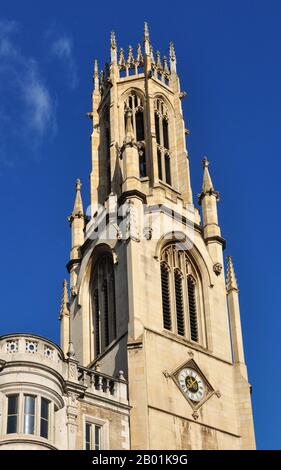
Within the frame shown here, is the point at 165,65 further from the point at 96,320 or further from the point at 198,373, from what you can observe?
the point at 198,373

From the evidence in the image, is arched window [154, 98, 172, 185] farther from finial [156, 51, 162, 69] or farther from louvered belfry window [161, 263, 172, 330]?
louvered belfry window [161, 263, 172, 330]

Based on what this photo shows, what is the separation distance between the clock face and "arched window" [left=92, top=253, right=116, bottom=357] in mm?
4849

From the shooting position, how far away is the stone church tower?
147 ft

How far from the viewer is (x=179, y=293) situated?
58.1 meters

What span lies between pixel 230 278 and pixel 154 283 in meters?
6.66

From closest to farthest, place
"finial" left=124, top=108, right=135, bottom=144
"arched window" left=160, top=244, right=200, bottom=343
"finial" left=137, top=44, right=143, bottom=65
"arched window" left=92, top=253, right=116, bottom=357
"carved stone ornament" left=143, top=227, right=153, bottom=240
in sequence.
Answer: "arched window" left=160, top=244, right=200, bottom=343
"arched window" left=92, top=253, right=116, bottom=357
"carved stone ornament" left=143, top=227, right=153, bottom=240
"finial" left=124, top=108, right=135, bottom=144
"finial" left=137, top=44, right=143, bottom=65

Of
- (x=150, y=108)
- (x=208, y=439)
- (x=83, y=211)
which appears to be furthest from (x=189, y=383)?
(x=150, y=108)

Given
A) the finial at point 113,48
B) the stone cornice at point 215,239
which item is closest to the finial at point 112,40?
the finial at point 113,48

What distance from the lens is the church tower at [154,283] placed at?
51750 millimetres

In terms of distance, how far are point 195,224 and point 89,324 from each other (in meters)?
9.14

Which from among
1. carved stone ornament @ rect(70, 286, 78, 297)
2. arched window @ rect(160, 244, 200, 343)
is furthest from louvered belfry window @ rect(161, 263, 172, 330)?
carved stone ornament @ rect(70, 286, 78, 297)

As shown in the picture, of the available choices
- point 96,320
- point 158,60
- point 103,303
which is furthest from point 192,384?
point 158,60

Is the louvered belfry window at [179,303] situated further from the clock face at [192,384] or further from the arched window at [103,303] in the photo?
the arched window at [103,303]
